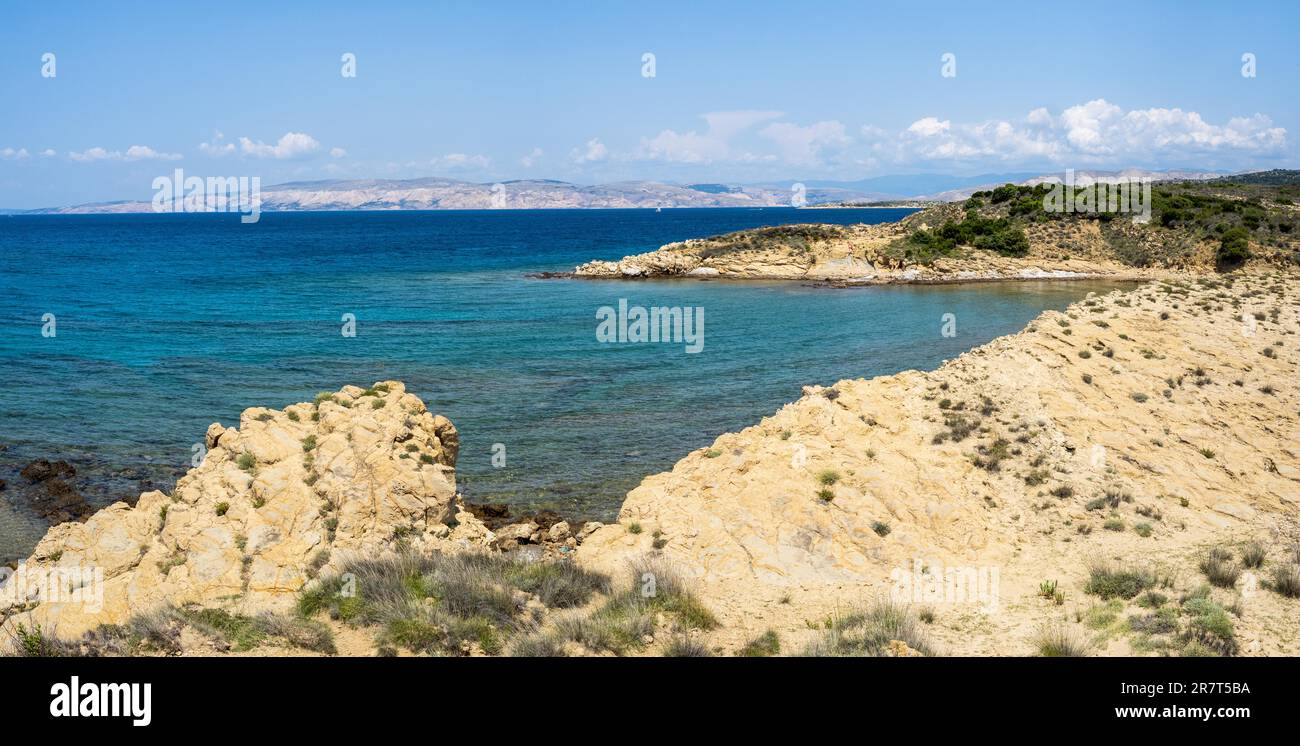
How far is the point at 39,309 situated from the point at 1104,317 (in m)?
51.1

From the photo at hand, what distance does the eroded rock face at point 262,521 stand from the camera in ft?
32.2

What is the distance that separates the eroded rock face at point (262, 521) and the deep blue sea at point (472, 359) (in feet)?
11.8

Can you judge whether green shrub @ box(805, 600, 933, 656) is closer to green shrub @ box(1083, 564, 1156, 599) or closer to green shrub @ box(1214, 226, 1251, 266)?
green shrub @ box(1083, 564, 1156, 599)

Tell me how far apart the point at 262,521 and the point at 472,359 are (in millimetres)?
18848

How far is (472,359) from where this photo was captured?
2952 centimetres

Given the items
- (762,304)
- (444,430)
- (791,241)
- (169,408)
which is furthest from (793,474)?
(791,241)

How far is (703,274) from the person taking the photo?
62.7 m

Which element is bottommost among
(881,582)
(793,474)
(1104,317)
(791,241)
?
(881,582)

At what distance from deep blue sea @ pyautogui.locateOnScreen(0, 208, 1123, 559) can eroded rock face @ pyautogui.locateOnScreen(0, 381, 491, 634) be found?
3.60 m

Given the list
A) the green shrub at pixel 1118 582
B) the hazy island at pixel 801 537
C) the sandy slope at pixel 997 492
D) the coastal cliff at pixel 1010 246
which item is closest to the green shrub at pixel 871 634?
the hazy island at pixel 801 537

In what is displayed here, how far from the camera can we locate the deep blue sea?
60.3ft

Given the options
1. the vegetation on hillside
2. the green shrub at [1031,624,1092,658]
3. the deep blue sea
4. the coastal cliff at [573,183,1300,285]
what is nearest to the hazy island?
the green shrub at [1031,624,1092,658]

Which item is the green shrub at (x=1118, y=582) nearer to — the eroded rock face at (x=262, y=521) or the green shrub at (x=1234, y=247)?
the eroded rock face at (x=262, y=521)

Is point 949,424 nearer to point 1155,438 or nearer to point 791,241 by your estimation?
point 1155,438
